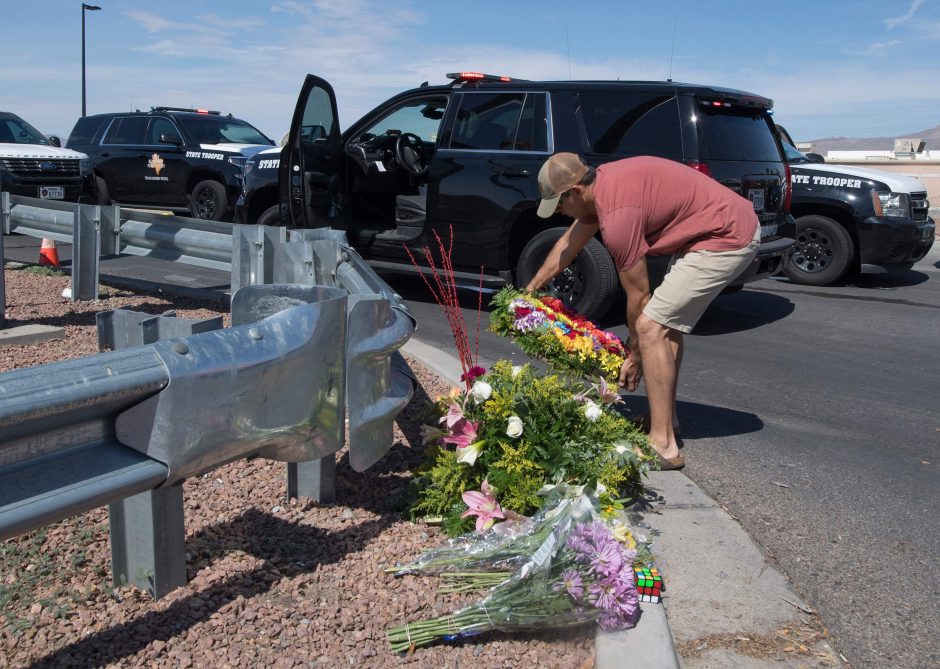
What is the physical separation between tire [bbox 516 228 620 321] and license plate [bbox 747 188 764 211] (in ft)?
4.32

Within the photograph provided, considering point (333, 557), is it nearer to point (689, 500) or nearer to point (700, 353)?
point (689, 500)

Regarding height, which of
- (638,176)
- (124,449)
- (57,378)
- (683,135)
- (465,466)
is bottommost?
(465,466)

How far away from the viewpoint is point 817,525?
3904mm

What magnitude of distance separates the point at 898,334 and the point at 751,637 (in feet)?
20.7

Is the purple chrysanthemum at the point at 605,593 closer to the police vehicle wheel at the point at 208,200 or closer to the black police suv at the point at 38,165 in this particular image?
the black police suv at the point at 38,165

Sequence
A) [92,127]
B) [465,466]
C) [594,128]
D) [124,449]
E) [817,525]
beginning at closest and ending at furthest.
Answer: [124,449], [465,466], [817,525], [594,128], [92,127]

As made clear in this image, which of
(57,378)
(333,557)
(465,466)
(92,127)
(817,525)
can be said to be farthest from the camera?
(92,127)

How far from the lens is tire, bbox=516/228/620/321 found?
7.66m

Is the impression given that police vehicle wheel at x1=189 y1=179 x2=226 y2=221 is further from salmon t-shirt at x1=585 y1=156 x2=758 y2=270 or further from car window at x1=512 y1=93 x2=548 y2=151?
salmon t-shirt at x1=585 y1=156 x2=758 y2=270

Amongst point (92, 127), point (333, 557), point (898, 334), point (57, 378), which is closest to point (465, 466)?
point (333, 557)

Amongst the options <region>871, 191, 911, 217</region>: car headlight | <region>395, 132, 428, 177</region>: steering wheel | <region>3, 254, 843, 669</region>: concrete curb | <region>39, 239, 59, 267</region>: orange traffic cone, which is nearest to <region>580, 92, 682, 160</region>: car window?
<region>395, 132, 428, 177</region>: steering wheel

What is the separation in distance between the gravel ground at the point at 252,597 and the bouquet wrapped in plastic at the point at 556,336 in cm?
107

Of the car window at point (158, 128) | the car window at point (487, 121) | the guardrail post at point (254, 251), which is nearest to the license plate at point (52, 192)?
the car window at point (158, 128)

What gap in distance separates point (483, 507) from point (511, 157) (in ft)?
17.6
